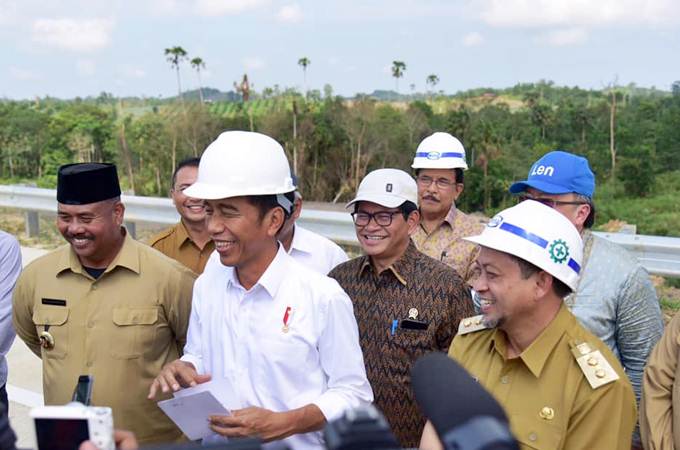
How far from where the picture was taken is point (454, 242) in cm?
389

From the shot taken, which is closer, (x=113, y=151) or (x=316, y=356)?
(x=316, y=356)

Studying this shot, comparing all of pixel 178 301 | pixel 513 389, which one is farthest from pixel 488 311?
pixel 178 301

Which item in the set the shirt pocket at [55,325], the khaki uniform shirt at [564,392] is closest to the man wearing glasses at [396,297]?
the khaki uniform shirt at [564,392]

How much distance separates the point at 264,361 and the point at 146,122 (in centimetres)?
5597

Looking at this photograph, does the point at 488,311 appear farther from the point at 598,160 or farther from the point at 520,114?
the point at 520,114

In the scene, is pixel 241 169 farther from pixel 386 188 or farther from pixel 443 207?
pixel 443 207

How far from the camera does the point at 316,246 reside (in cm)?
377

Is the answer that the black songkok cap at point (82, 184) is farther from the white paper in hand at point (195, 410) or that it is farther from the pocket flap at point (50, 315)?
the white paper in hand at point (195, 410)

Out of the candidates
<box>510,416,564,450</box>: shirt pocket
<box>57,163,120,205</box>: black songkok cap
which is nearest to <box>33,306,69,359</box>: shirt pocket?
<box>57,163,120,205</box>: black songkok cap

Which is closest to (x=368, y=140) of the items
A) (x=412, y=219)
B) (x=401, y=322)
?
(x=412, y=219)

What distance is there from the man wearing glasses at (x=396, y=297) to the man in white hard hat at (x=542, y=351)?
666 mm

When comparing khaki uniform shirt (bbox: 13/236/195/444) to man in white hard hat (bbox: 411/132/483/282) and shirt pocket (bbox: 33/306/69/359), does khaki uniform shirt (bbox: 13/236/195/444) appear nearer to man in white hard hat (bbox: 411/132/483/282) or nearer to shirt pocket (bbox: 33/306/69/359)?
shirt pocket (bbox: 33/306/69/359)

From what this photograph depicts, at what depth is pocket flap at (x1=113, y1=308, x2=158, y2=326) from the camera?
2.79m

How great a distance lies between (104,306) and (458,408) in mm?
2094
